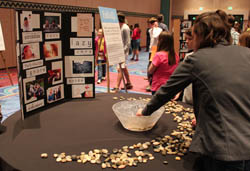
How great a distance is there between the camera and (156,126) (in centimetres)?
168

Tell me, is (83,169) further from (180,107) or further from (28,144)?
(180,107)

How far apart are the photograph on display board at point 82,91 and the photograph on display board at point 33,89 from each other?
33 cm

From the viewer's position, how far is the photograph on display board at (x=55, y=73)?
2.06 meters

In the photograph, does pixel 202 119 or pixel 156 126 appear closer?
pixel 202 119

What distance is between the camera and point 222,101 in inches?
44.1

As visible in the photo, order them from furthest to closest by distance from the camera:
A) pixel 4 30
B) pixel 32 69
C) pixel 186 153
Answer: pixel 4 30 → pixel 32 69 → pixel 186 153

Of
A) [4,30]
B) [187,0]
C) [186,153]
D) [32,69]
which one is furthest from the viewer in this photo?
[187,0]

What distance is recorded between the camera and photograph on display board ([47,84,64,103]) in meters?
2.04

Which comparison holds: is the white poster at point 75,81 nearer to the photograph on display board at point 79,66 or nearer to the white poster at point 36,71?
the photograph on display board at point 79,66

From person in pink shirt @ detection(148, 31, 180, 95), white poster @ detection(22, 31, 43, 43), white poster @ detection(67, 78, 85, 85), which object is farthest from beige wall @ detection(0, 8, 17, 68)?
white poster @ detection(22, 31, 43, 43)

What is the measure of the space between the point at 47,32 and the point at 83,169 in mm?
1175

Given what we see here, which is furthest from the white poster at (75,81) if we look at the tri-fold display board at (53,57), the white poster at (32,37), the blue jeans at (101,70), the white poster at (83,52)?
the blue jeans at (101,70)

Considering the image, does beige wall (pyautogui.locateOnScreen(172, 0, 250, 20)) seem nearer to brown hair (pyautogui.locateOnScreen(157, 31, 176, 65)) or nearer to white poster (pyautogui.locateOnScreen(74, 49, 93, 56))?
brown hair (pyautogui.locateOnScreen(157, 31, 176, 65))

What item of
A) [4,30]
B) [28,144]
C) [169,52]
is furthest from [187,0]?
[28,144]
